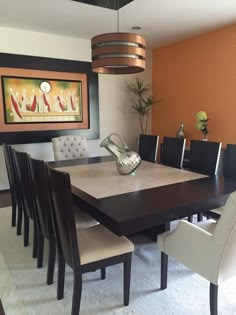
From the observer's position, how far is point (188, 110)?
4914 millimetres

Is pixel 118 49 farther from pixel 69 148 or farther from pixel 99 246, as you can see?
pixel 69 148

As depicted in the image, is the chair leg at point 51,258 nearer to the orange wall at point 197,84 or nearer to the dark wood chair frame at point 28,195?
the dark wood chair frame at point 28,195

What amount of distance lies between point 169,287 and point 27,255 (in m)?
1.36

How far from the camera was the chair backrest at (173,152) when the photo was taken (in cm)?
328

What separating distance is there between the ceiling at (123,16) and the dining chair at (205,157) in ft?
5.75

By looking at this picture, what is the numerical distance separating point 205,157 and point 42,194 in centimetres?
189

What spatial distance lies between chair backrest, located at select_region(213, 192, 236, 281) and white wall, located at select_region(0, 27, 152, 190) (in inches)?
146

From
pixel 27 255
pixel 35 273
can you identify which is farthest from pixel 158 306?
pixel 27 255

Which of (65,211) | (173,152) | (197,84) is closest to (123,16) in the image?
(197,84)

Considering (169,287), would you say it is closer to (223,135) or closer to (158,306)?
Result: (158,306)

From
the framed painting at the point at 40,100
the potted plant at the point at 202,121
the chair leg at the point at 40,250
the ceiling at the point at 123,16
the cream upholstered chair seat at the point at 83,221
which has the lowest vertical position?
the chair leg at the point at 40,250

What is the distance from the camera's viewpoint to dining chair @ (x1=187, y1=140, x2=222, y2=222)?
9.43ft

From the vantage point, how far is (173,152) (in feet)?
11.2

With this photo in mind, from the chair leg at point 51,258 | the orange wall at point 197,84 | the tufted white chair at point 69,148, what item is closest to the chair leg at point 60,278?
the chair leg at point 51,258
